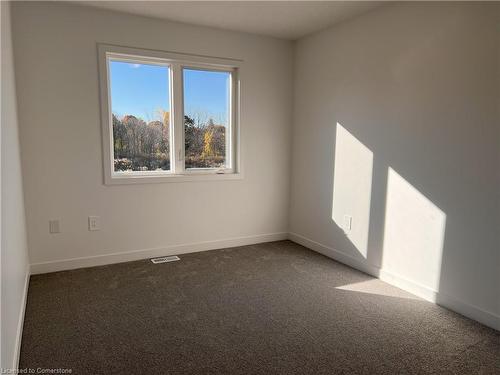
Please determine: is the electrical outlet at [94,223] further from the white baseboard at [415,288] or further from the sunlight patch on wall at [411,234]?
the sunlight patch on wall at [411,234]

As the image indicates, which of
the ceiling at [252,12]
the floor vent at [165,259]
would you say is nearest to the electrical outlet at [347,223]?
the floor vent at [165,259]

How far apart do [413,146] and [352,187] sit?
757mm

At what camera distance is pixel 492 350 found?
2045 mm

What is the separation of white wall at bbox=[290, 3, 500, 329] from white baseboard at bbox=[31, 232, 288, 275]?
27.5 inches

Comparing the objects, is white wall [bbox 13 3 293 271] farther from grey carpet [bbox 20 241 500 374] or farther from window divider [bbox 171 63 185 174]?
grey carpet [bbox 20 241 500 374]

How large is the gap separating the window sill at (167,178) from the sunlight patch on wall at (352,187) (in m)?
1.09

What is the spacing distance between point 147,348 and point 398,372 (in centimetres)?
137

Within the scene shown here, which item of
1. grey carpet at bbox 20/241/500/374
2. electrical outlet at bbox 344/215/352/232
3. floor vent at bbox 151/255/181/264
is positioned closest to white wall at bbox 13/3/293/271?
floor vent at bbox 151/255/181/264

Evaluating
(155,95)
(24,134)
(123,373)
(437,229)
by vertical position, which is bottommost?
(123,373)

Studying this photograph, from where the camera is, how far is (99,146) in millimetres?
3246

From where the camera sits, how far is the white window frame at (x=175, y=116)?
3.24 meters

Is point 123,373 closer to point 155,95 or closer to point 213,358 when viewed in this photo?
point 213,358

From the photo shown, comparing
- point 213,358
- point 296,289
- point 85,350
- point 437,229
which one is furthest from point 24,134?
point 437,229

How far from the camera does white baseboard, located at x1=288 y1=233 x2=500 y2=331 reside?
2.34m
